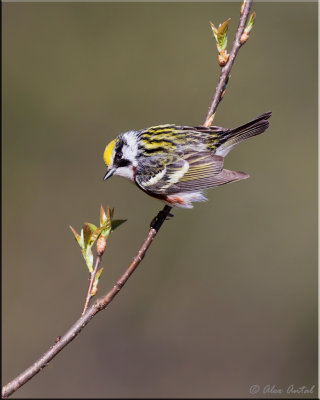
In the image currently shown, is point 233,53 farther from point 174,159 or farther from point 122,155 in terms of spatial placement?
point 122,155

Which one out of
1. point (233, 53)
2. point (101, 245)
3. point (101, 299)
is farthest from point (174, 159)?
point (101, 299)

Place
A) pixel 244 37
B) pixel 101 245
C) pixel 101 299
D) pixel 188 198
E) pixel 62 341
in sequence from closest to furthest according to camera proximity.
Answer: pixel 62 341 < pixel 101 299 < pixel 101 245 < pixel 244 37 < pixel 188 198

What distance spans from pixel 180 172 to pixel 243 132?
0.65 metres

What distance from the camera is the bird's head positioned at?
510 centimetres

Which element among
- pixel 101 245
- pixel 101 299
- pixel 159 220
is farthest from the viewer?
pixel 159 220

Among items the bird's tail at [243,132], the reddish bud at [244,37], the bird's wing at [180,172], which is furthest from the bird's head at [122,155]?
the reddish bud at [244,37]

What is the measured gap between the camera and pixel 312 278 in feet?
30.6

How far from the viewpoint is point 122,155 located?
518 cm

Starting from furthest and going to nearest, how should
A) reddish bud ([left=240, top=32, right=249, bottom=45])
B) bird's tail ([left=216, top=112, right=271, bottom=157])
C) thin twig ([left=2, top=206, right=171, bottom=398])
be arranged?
bird's tail ([left=216, top=112, right=271, bottom=157])
reddish bud ([left=240, top=32, right=249, bottom=45])
thin twig ([left=2, top=206, right=171, bottom=398])

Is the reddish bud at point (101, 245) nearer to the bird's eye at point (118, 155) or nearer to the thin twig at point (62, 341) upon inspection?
the thin twig at point (62, 341)

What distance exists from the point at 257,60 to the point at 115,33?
2.56 metres

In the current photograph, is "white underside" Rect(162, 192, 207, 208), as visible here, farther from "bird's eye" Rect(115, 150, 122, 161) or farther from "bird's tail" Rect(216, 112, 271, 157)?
"bird's eye" Rect(115, 150, 122, 161)

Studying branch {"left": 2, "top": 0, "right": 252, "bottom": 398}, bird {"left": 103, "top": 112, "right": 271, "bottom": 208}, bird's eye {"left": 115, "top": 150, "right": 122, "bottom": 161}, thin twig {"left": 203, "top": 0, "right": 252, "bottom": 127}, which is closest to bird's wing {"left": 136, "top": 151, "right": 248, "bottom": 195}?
bird {"left": 103, "top": 112, "right": 271, "bottom": 208}

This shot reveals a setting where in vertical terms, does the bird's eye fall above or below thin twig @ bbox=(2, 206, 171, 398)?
above
